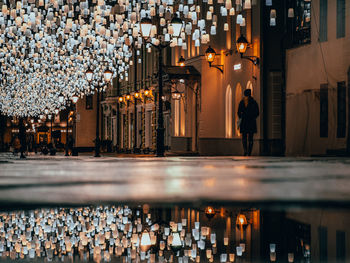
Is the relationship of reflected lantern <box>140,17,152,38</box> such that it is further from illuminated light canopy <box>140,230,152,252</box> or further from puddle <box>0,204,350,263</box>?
illuminated light canopy <box>140,230,152,252</box>

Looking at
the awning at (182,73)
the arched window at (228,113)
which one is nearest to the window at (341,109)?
the arched window at (228,113)

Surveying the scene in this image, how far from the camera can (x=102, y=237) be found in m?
5.11

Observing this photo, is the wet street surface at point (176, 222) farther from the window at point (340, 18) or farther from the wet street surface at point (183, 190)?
the window at point (340, 18)

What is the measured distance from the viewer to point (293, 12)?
28.7 meters

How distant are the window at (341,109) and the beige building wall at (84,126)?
62260 mm

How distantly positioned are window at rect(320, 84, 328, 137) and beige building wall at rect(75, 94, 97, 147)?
6077 cm

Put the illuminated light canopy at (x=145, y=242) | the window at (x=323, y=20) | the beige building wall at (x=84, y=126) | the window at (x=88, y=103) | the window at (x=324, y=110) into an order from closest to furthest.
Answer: the illuminated light canopy at (x=145, y=242) < the window at (x=324, y=110) < the window at (x=323, y=20) < the beige building wall at (x=84, y=126) < the window at (x=88, y=103)

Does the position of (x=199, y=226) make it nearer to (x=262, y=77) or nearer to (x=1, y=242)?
(x=1, y=242)

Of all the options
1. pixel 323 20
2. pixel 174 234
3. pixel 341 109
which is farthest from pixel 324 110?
pixel 174 234

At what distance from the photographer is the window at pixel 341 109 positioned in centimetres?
2386

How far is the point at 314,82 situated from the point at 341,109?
8.72 ft

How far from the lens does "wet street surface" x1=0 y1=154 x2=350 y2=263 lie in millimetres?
4359

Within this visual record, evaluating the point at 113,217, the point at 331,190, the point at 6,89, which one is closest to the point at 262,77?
the point at 331,190

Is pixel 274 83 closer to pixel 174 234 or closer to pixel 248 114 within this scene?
pixel 248 114
